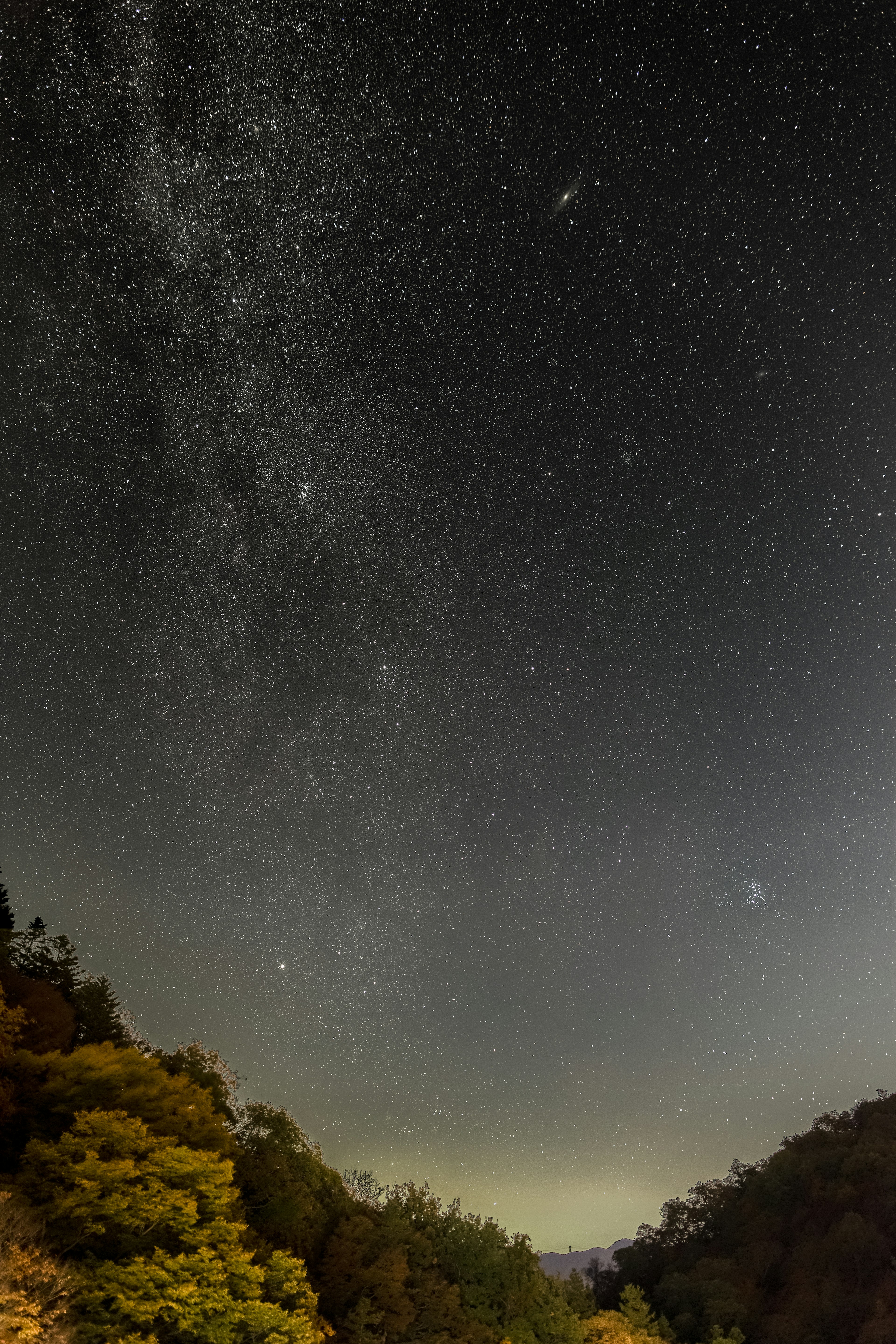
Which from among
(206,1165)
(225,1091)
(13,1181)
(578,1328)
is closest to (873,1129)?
(578,1328)

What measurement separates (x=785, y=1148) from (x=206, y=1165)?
2690 inches

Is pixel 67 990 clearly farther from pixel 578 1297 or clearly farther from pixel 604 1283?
pixel 604 1283

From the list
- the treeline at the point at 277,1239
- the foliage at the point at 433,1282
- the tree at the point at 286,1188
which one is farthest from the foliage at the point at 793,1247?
the tree at the point at 286,1188

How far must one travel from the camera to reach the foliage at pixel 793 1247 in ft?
183

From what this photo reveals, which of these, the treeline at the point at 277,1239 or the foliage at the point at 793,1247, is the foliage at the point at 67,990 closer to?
the treeline at the point at 277,1239

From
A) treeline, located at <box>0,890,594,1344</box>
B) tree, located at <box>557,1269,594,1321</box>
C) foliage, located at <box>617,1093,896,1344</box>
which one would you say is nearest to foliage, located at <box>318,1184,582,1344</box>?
treeline, located at <box>0,890,594,1344</box>

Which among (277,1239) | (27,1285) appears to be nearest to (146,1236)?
(27,1285)

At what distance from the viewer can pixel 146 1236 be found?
869 inches

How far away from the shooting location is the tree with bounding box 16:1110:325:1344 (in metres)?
20.4

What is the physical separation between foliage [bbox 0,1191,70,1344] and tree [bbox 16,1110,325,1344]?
63.5 inches

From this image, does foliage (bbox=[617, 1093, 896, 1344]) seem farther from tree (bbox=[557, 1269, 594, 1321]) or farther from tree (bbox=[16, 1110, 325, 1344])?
tree (bbox=[16, 1110, 325, 1344])

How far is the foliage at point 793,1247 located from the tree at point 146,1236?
149 ft

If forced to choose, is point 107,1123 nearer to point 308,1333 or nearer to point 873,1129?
point 308,1333

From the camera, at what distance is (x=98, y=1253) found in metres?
21.6
